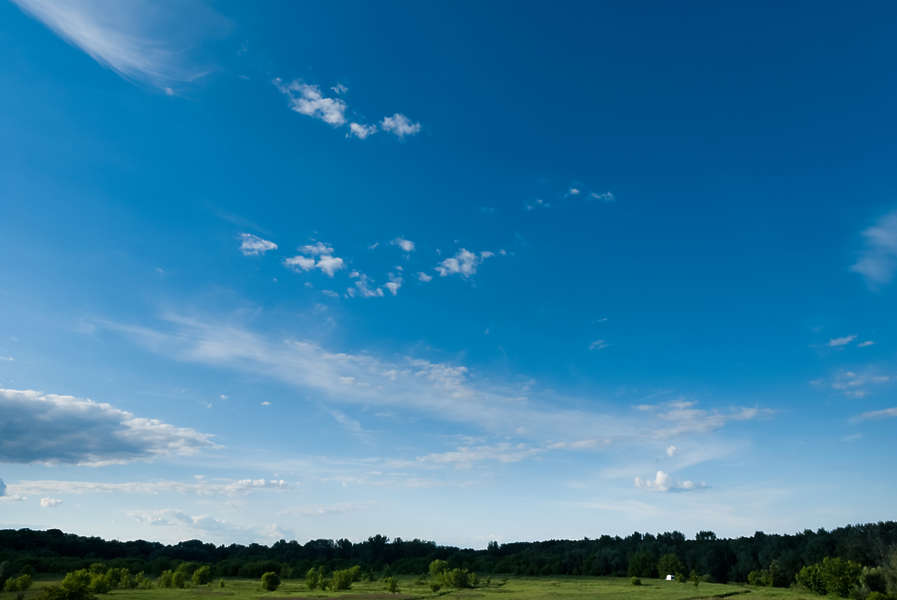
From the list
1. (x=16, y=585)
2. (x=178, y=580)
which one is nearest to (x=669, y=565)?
(x=178, y=580)

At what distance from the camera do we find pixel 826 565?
102062 mm

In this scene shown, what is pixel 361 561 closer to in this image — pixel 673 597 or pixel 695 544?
pixel 695 544

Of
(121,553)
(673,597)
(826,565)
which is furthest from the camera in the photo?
(121,553)

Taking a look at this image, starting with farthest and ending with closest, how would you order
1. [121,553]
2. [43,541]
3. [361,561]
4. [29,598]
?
[361,561] < [121,553] < [43,541] < [29,598]

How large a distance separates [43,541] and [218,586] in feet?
314

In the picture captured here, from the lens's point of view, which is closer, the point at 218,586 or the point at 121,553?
the point at 218,586

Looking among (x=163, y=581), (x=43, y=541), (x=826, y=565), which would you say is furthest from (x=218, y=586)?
(x=826, y=565)

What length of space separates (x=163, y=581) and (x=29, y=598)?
40.2 m

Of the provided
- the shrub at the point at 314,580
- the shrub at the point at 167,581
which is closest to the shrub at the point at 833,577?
the shrub at the point at 314,580

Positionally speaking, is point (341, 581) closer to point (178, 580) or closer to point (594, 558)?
point (178, 580)

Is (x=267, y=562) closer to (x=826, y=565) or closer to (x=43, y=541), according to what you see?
(x=43, y=541)

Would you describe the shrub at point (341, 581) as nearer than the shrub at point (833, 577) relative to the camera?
No

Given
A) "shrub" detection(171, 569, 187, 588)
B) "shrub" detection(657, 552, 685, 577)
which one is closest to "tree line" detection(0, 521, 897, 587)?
"shrub" detection(657, 552, 685, 577)

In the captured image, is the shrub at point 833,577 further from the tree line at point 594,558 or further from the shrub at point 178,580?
the shrub at point 178,580
